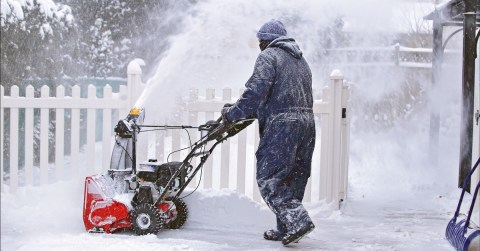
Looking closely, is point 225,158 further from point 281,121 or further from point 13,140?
point 13,140

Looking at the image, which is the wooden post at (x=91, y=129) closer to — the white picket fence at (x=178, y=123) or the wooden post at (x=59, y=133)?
the white picket fence at (x=178, y=123)

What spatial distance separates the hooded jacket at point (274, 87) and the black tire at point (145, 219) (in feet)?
3.51

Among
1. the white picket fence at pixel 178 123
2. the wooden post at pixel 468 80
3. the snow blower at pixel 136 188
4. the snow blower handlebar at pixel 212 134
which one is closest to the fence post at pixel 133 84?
the white picket fence at pixel 178 123

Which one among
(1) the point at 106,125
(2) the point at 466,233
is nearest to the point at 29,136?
(1) the point at 106,125

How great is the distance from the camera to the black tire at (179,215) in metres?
5.99

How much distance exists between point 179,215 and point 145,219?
0.58 metres

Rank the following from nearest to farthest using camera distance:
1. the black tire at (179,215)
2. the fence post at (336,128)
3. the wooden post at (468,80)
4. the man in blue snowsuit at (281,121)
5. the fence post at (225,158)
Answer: the man in blue snowsuit at (281,121) < the black tire at (179,215) < the fence post at (225,158) < the fence post at (336,128) < the wooden post at (468,80)

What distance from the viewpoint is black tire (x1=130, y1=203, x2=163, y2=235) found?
216 inches

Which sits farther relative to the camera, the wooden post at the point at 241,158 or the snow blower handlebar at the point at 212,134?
the wooden post at the point at 241,158

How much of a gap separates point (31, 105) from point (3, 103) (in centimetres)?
32

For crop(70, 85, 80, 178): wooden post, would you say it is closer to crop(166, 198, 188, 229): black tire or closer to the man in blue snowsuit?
crop(166, 198, 188, 229): black tire

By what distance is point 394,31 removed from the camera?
70.0 ft

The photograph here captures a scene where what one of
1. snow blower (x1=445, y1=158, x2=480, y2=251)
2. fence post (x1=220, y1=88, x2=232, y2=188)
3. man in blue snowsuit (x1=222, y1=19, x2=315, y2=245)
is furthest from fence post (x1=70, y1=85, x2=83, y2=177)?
snow blower (x1=445, y1=158, x2=480, y2=251)

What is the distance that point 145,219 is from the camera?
5504 mm
